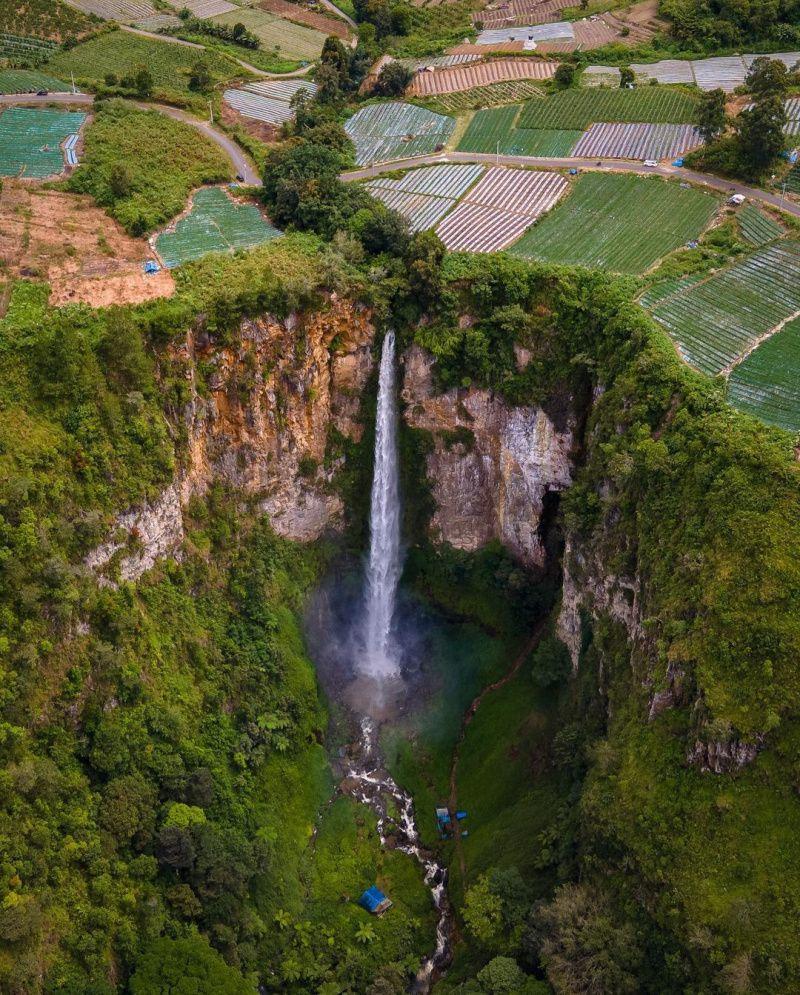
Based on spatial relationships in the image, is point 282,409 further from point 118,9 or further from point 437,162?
point 118,9

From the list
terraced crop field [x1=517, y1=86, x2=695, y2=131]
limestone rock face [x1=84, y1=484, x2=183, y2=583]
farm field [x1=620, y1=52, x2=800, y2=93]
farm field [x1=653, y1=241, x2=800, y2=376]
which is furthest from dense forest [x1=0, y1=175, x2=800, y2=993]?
farm field [x1=620, y1=52, x2=800, y2=93]

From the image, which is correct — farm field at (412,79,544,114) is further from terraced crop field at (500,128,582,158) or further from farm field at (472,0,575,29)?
farm field at (472,0,575,29)

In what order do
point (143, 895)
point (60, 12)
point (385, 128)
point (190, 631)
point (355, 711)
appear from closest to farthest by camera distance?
point (143, 895) < point (190, 631) < point (355, 711) < point (385, 128) < point (60, 12)

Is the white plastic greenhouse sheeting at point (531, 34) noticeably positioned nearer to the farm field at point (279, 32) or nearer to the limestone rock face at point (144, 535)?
the farm field at point (279, 32)

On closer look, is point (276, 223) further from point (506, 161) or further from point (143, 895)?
point (143, 895)

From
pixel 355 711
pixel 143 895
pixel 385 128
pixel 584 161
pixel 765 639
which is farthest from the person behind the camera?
pixel 385 128

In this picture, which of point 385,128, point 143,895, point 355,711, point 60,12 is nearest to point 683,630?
point 355,711

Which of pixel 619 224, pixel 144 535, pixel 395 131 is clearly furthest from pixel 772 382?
pixel 395 131
